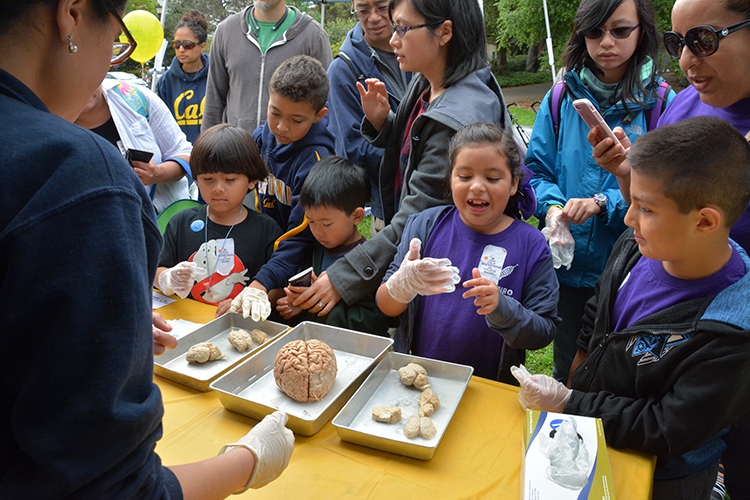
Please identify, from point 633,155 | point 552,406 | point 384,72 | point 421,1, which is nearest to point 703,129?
point 633,155

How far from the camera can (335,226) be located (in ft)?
7.96

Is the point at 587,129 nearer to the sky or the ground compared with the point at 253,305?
nearer to the sky

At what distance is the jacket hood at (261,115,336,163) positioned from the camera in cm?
281

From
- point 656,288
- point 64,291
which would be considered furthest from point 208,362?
point 656,288

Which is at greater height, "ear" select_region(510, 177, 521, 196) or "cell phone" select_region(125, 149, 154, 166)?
"ear" select_region(510, 177, 521, 196)

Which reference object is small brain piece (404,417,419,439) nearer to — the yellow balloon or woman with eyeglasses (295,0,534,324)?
woman with eyeglasses (295,0,534,324)

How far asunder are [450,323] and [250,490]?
3.43 ft

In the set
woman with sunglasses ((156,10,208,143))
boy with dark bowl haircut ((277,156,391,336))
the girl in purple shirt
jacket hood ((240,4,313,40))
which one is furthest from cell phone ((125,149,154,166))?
woman with sunglasses ((156,10,208,143))

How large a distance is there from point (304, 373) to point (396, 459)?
15.8 inches

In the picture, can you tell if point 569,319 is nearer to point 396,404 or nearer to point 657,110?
point 657,110

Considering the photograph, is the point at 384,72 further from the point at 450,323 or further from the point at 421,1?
the point at 450,323

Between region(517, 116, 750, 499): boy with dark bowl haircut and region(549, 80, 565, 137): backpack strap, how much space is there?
1027 mm

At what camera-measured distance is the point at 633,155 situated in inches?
58.9

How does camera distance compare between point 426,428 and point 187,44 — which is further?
point 187,44
